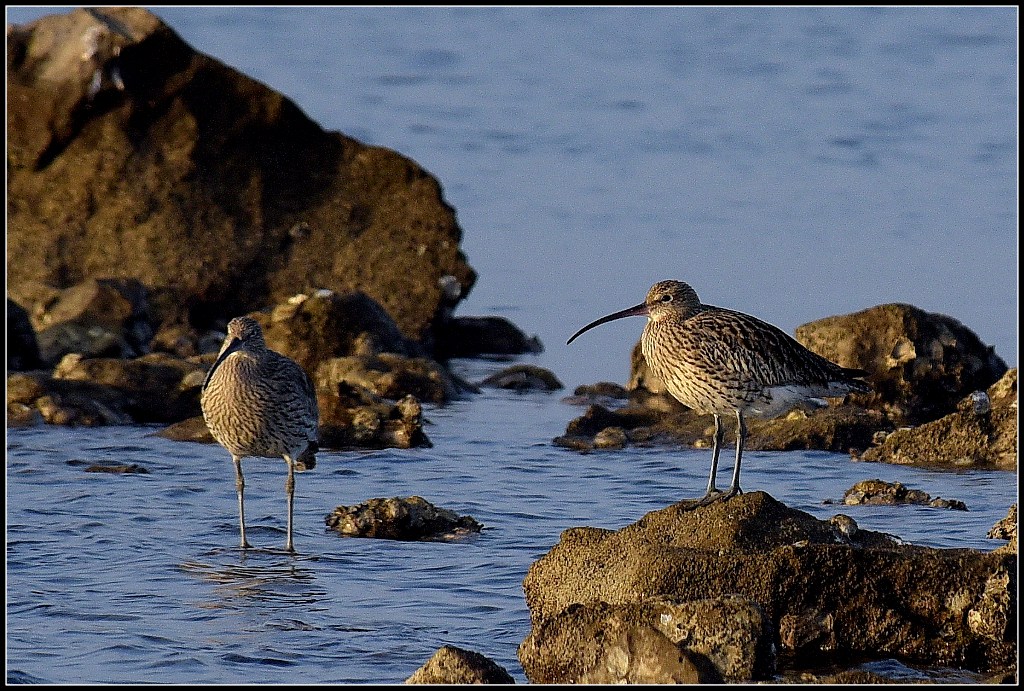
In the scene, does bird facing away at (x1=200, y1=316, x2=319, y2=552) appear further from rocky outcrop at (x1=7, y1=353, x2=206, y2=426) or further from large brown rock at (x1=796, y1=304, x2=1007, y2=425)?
large brown rock at (x1=796, y1=304, x2=1007, y2=425)

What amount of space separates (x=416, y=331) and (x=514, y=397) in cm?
185

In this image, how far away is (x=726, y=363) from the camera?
27.0 ft

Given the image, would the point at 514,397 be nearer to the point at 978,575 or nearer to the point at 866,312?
the point at 866,312

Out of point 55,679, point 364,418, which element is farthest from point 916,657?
point 364,418

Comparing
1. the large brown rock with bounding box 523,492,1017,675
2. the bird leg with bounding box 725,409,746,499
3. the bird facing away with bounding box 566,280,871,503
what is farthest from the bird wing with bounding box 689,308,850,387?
the large brown rock with bounding box 523,492,1017,675

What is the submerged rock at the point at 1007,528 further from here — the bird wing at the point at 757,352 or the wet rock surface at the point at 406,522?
the wet rock surface at the point at 406,522

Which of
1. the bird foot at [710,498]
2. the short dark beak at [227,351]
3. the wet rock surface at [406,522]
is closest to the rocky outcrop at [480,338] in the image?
the short dark beak at [227,351]

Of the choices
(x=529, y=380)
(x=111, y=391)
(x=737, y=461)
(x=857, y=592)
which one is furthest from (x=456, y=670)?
(x=529, y=380)

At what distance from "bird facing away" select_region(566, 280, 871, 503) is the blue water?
1040 mm

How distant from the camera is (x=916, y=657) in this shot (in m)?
6.66

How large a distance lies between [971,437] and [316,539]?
14.0 ft

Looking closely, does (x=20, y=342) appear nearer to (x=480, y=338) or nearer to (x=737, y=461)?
(x=480, y=338)

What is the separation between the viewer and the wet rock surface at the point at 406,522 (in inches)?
354

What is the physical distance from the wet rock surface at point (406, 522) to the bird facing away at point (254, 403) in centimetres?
54
